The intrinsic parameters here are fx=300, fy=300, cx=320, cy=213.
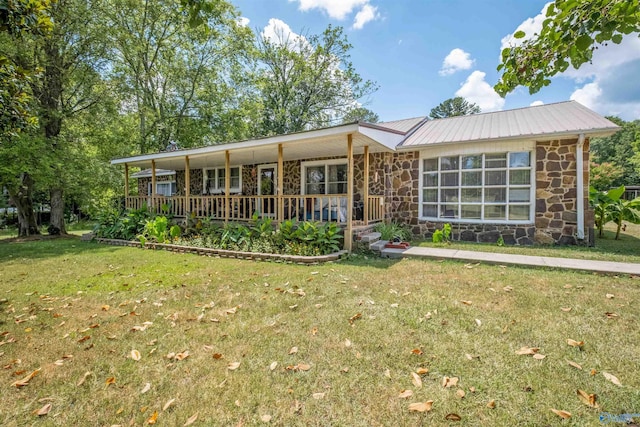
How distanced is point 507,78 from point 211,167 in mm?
13800

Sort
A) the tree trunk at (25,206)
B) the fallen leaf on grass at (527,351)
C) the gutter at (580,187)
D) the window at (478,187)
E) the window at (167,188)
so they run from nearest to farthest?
the fallen leaf on grass at (527,351) < the gutter at (580,187) < the window at (478,187) < the tree trunk at (25,206) < the window at (167,188)

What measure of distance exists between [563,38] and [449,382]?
9.04ft

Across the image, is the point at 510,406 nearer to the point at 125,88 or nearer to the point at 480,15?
the point at 480,15

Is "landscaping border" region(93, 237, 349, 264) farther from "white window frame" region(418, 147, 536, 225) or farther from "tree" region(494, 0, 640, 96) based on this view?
"tree" region(494, 0, 640, 96)

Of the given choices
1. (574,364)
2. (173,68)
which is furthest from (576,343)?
(173,68)

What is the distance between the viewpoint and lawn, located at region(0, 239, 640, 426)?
6.92ft

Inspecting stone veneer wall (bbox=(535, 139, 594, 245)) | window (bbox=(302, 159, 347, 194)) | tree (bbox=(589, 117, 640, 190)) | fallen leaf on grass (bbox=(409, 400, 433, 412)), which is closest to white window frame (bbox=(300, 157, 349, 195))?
window (bbox=(302, 159, 347, 194))

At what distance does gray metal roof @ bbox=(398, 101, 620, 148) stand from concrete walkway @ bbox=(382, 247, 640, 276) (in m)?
3.55

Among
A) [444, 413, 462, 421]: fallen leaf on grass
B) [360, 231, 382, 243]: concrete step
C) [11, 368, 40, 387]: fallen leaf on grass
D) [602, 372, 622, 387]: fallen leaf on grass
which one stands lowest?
[11, 368, 40, 387]: fallen leaf on grass

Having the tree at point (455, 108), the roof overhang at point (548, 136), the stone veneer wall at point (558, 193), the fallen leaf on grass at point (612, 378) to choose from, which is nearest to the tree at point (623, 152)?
the tree at point (455, 108)

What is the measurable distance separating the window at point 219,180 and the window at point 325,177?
3800 millimetres

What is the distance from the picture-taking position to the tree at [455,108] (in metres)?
40.0

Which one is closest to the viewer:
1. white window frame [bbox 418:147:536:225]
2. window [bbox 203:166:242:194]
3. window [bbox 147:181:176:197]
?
white window frame [bbox 418:147:536:225]

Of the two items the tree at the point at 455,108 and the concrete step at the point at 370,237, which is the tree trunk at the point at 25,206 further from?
the tree at the point at 455,108
